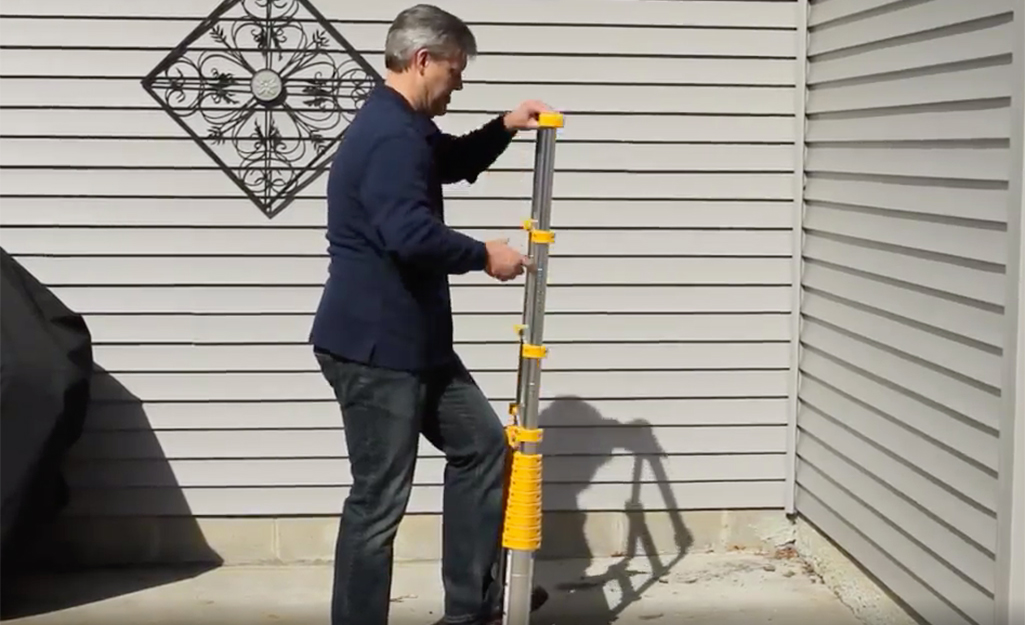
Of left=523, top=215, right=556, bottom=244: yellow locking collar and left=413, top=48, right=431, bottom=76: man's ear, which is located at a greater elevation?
left=413, top=48, right=431, bottom=76: man's ear

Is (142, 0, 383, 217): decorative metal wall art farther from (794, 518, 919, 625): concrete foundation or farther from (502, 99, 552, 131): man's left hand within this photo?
(794, 518, 919, 625): concrete foundation

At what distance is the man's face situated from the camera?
3.60 m

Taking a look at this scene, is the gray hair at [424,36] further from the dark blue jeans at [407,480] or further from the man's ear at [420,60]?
the dark blue jeans at [407,480]

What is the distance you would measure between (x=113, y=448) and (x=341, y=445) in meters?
0.80

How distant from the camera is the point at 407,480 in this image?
3.69 metres

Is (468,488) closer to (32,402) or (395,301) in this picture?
(395,301)

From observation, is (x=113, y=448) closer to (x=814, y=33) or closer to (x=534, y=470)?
(x=534, y=470)

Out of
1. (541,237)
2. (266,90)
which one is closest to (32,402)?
(266,90)

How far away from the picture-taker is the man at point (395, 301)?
3.46 m

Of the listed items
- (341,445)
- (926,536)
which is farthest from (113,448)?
(926,536)

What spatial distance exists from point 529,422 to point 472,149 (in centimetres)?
80

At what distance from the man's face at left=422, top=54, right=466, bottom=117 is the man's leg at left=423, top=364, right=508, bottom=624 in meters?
0.72

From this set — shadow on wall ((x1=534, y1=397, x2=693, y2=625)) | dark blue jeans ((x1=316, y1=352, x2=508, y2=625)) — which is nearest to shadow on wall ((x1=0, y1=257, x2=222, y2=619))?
shadow on wall ((x1=534, y1=397, x2=693, y2=625))

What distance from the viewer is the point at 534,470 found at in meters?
3.80
